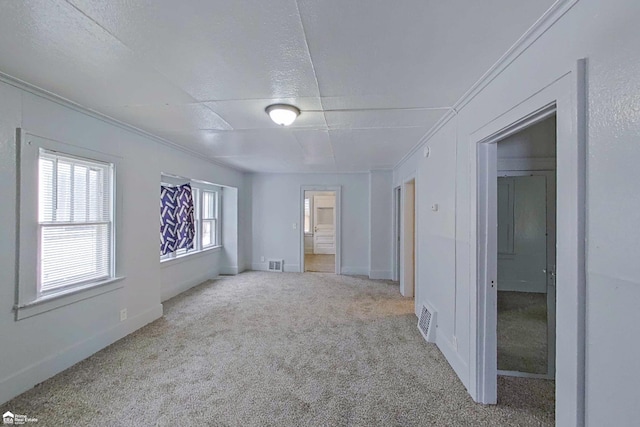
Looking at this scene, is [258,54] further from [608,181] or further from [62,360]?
[62,360]

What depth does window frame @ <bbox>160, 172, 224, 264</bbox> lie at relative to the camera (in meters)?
4.58

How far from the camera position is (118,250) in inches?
120

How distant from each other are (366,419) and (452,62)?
2.33 m

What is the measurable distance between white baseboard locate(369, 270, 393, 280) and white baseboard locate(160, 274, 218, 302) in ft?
10.7

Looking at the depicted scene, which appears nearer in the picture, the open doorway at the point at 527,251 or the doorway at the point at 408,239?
the open doorway at the point at 527,251

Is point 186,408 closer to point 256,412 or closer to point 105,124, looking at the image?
point 256,412

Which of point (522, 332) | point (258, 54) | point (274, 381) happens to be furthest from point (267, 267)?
point (258, 54)

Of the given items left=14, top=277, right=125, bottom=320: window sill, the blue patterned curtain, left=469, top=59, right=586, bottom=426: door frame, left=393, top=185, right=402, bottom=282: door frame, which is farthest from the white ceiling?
left=393, top=185, right=402, bottom=282: door frame

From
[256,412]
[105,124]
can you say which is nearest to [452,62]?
[256,412]

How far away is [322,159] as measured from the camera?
4.88 meters

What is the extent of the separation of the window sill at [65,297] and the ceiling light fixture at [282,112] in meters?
2.36

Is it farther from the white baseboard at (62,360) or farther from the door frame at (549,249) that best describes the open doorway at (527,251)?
the white baseboard at (62,360)

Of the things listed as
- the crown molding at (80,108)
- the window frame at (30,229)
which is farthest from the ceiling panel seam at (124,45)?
the window frame at (30,229)

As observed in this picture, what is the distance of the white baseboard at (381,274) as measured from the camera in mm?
5863
